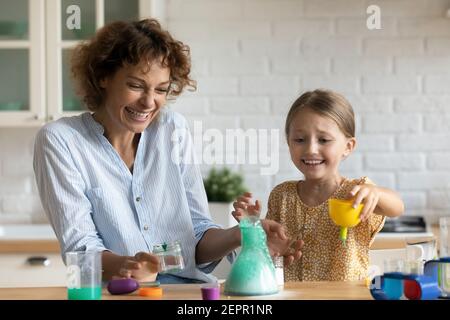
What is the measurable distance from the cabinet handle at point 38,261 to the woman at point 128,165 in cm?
98

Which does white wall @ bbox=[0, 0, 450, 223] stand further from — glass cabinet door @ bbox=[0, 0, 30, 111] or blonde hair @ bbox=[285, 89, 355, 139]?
blonde hair @ bbox=[285, 89, 355, 139]

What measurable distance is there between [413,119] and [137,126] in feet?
5.40

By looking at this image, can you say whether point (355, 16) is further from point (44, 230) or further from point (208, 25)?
point (44, 230)

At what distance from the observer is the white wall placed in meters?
3.30

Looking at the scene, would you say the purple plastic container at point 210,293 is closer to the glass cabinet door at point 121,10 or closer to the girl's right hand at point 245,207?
the girl's right hand at point 245,207

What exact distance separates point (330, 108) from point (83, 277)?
2.82 feet

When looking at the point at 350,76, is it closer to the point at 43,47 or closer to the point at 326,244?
the point at 43,47

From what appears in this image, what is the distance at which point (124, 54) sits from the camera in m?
1.99

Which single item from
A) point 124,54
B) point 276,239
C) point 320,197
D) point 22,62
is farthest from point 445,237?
point 22,62

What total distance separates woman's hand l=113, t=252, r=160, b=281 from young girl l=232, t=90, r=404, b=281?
513 mm

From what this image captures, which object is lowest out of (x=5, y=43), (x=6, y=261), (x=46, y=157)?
(x=6, y=261)

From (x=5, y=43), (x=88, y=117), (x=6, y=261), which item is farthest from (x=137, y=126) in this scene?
(x=5, y=43)

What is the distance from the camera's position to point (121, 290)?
1512 mm

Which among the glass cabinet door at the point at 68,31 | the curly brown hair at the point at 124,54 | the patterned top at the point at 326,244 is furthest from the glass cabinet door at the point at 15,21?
the patterned top at the point at 326,244
